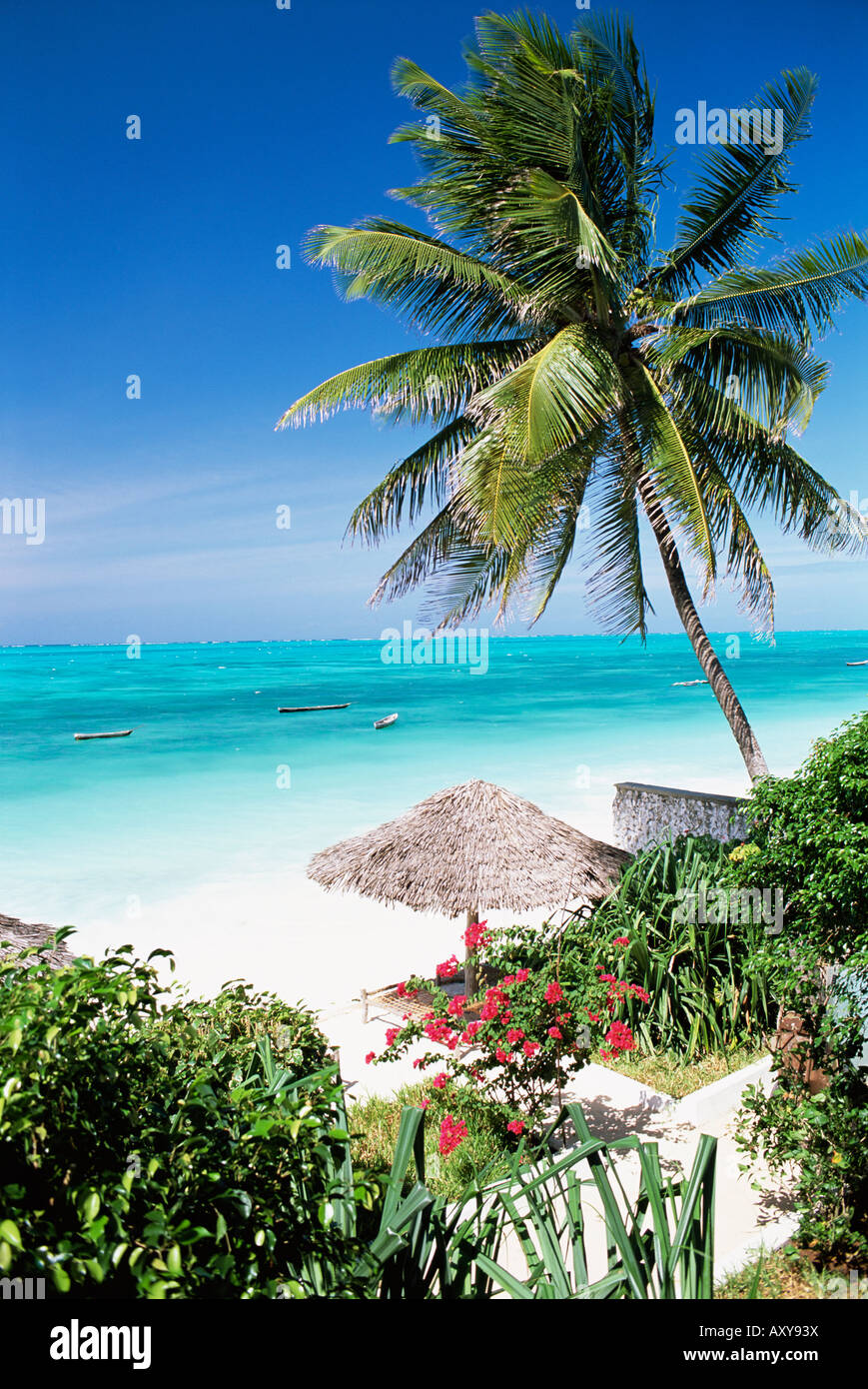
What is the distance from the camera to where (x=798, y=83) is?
6.34m

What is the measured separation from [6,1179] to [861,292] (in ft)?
25.7

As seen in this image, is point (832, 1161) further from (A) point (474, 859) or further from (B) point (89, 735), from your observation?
(B) point (89, 735)

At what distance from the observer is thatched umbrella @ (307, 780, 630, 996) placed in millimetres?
6586

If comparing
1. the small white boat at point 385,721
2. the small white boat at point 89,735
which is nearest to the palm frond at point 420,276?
the small white boat at point 89,735

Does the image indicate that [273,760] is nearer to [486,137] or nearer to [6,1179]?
[486,137]

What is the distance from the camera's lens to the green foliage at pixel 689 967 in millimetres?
5367

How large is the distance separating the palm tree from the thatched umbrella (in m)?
1.88

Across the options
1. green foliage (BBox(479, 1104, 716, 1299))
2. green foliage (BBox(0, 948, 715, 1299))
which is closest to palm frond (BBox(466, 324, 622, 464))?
green foliage (BBox(479, 1104, 716, 1299))

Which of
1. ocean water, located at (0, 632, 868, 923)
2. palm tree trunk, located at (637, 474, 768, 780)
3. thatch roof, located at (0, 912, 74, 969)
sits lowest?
ocean water, located at (0, 632, 868, 923)

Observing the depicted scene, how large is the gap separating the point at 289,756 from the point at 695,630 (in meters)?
22.8

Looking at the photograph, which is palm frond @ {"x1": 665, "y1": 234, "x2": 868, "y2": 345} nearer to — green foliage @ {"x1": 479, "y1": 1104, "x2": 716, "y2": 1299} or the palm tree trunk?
the palm tree trunk

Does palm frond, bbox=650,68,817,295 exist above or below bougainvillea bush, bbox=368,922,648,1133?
above

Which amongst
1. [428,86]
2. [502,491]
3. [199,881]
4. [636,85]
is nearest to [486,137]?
[428,86]

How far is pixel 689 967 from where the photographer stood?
554 centimetres
